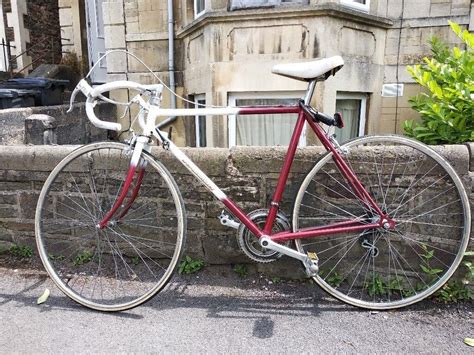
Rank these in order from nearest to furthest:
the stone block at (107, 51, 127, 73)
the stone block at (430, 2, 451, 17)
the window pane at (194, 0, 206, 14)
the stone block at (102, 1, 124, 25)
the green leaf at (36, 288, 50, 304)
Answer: the green leaf at (36, 288, 50, 304) < the stone block at (430, 2, 451, 17) < the window pane at (194, 0, 206, 14) < the stone block at (102, 1, 124, 25) < the stone block at (107, 51, 127, 73)

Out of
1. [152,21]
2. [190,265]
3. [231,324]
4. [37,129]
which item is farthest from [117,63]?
[231,324]

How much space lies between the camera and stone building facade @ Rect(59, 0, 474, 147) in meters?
4.82

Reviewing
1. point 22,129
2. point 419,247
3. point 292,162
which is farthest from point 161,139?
point 22,129

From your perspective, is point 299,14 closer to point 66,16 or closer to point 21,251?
point 21,251

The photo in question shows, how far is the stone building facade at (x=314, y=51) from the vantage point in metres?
4.82

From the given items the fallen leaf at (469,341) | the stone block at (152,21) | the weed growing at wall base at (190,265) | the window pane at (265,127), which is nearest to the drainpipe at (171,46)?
the stone block at (152,21)

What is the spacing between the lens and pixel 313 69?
2340mm

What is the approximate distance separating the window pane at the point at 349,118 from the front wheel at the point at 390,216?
2.81 meters

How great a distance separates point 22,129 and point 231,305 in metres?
3.41

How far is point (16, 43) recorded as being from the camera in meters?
12.5

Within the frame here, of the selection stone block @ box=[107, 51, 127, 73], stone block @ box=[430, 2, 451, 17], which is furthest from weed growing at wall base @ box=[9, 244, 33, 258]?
stone block @ box=[430, 2, 451, 17]

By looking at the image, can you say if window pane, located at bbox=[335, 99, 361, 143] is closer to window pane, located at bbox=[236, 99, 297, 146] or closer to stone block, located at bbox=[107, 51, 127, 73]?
window pane, located at bbox=[236, 99, 297, 146]

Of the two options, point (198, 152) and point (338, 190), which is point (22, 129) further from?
point (338, 190)

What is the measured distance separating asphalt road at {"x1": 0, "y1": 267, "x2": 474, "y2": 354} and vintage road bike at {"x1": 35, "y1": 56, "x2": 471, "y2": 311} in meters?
0.12
